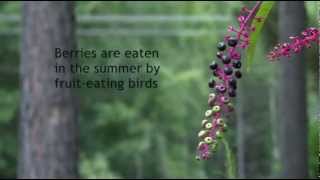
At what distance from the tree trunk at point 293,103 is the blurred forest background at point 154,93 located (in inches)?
74.3

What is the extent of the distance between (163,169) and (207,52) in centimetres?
225

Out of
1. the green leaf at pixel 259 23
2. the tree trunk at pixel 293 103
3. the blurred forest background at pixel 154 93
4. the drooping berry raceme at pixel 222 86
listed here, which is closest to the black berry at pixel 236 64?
the drooping berry raceme at pixel 222 86

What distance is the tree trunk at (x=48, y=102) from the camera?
17.5ft

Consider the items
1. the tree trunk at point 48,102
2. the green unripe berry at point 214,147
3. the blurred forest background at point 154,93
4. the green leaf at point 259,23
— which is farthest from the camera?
the blurred forest background at point 154,93

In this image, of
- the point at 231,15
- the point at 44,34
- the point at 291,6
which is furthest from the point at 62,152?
the point at 231,15

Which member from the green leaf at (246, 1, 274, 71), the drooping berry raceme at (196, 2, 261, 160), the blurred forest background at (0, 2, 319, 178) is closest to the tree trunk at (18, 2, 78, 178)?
the blurred forest background at (0, 2, 319, 178)

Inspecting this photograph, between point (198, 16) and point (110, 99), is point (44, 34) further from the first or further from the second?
point (110, 99)

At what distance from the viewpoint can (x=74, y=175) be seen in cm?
536

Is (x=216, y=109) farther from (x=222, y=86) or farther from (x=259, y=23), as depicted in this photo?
(x=259, y=23)

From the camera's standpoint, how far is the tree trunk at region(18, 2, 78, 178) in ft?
17.5

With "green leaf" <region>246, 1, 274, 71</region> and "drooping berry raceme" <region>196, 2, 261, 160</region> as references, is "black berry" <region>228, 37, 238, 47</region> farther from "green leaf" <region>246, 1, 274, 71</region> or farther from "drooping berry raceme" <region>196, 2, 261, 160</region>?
"green leaf" <region>246, 1, 274, 71</region>

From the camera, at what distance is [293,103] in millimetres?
6512

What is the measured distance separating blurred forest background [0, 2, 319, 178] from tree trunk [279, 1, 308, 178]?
189 cm

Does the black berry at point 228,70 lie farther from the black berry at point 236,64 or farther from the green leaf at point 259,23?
the green leaf at point 259,23
